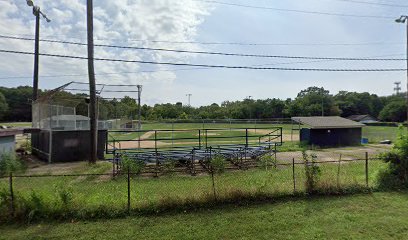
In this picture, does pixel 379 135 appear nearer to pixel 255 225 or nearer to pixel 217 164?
pixel 217 164

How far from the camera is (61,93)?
18859 millimetres

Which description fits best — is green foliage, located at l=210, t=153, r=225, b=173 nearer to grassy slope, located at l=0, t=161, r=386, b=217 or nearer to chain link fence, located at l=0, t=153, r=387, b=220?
chain link fence, located at l=0, t=153, r=387, b=220

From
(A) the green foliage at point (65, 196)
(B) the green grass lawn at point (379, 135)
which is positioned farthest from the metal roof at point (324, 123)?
(A) the green foliage at point (65, 196)

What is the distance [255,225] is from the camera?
6.75m

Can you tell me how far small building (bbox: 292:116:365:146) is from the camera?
2594 cm

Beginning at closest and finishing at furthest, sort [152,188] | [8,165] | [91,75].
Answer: [152,188], [8,165], [91,75]

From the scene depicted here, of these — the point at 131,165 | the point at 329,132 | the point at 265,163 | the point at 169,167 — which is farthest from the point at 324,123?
the point at 131,165

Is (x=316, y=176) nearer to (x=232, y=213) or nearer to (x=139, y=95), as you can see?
(x=232, y=213)

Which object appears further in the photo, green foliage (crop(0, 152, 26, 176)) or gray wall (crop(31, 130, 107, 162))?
gray wall (crop(31, 130, 107, 162))

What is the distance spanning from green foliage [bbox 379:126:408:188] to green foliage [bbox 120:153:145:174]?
29.1 feet

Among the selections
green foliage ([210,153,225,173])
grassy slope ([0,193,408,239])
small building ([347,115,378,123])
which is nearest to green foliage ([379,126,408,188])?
grassy slope ([0,193,408,239])

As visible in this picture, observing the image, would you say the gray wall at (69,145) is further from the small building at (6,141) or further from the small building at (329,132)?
the small building at (329,132)

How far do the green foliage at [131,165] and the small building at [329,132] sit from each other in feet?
56.7

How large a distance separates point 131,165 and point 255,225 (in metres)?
6.98
